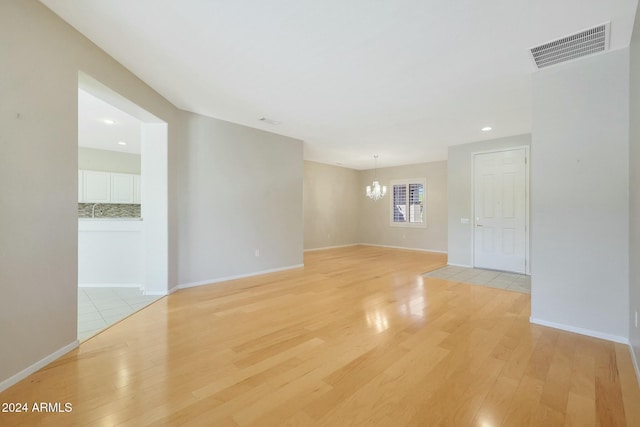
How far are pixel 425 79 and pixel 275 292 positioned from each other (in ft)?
11.3

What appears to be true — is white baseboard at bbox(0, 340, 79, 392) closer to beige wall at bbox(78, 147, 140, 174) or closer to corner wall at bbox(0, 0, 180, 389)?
corner wall at bbox(0, 0, 180, 389)

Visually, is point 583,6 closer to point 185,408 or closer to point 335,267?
point 185,408

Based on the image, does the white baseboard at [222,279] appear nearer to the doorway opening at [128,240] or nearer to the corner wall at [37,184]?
the doorway opening at [128,240]

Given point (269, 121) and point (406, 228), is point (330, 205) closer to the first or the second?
point (406, 228)

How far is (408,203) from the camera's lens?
8.73m

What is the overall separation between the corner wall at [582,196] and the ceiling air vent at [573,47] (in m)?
0.12

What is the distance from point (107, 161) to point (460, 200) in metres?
8.48

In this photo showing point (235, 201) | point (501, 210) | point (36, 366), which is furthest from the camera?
point (501, 210)

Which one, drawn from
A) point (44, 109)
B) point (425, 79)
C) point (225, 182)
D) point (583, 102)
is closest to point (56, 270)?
point (44, 109)

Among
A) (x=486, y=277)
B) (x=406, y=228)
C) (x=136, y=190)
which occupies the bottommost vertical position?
(x=486, y=277)

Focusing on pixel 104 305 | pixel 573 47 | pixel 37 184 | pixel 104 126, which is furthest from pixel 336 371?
pixel 104 126

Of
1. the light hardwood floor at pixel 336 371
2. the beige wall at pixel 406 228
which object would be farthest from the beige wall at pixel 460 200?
the light hardwood floor at pixel 336 371

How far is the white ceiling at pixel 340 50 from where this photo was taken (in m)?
2.00

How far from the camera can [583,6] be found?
6.36 ft
